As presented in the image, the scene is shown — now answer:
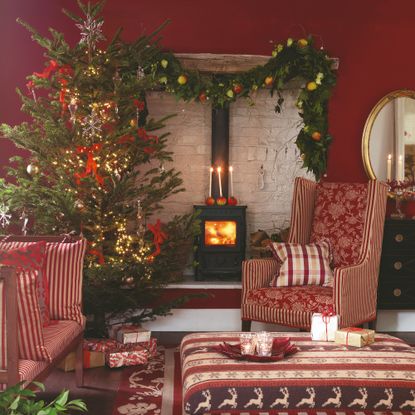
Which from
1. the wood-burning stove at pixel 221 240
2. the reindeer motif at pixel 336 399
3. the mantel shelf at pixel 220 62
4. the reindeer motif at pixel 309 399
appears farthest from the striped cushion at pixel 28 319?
the mantel shelf at pixel 220 62

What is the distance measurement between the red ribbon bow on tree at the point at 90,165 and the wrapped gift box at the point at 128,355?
3.56ft

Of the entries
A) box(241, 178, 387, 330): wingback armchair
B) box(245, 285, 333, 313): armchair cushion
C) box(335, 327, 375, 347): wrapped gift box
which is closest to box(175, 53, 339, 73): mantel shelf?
box(241, 178, 387, 330): wingback armchair

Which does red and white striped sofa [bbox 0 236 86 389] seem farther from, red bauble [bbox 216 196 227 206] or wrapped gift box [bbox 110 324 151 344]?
red bauble [bbox 216 196 227 206]

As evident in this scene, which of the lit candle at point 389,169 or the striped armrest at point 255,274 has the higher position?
the lit candle at point 389,169

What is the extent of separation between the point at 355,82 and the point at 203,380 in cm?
383

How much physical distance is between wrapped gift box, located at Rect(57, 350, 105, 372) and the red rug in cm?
20

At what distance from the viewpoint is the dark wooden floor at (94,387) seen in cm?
359

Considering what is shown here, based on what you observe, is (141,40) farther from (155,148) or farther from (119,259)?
(119,259)

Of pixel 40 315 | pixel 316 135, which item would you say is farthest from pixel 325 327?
pixel 316 135

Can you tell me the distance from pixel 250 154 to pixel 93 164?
2.07 m

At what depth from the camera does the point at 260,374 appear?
2816 mm

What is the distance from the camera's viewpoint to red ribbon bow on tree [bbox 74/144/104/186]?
4.40 m

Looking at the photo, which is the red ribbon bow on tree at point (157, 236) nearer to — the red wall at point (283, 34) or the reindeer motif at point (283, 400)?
the red wall at point (283, 34)

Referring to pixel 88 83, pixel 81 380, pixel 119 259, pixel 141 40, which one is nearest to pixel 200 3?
pixel 141 40
